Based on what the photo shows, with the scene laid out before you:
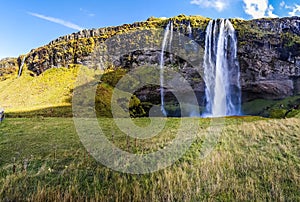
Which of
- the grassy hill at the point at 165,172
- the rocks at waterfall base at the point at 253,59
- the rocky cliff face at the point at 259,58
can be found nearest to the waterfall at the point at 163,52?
the rocks at waterfall base at the point at 253,59

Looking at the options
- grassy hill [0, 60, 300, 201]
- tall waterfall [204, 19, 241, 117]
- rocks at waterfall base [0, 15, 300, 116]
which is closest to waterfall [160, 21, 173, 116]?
rocks at waterfall base [0, 15, 300, 116]

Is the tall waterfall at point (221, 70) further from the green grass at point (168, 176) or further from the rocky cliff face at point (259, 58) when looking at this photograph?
the green grass at point (168, 176)

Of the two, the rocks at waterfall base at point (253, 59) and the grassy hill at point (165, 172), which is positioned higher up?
the rocks at waterfall base at point (253, 59)

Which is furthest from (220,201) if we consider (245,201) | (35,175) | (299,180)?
(35,175)

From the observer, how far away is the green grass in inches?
324

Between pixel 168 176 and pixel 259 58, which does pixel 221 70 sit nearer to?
pixel 259 58

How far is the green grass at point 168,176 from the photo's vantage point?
324 inches

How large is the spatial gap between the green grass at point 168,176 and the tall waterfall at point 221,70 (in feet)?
172

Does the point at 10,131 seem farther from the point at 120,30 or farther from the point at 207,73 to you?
the point at 120,30

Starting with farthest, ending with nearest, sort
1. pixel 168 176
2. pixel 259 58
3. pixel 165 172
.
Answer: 1. pixel 259 58
2. pixel 165 172
3. pixel 168 176

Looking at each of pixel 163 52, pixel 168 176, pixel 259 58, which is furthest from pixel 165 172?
pixel 163 52

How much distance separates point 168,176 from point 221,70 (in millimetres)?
Answer: 59838

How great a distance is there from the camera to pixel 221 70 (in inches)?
2562

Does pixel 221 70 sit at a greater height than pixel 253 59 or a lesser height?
lesser
